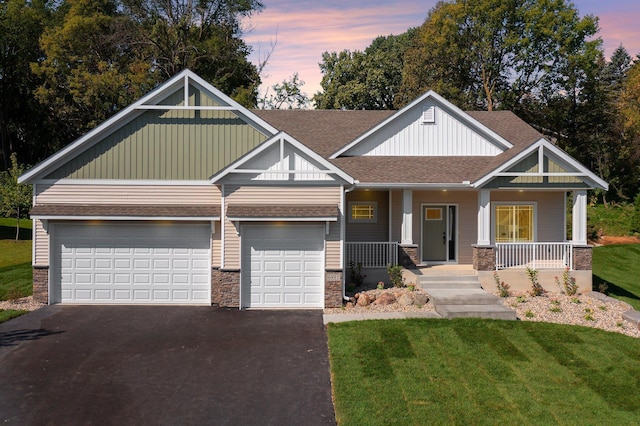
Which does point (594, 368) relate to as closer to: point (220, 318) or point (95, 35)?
point (220, 318)

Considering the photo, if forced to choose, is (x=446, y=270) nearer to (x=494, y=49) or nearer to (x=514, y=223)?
(x=514, y=223)

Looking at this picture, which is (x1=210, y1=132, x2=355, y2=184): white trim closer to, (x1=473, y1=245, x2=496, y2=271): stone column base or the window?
(x1=473, y1=245, x2=496, y2=271): stone column base

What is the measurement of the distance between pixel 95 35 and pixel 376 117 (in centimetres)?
2531

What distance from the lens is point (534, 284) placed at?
15.4 meters

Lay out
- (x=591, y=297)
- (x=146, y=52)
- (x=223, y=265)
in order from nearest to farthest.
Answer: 1. (x=223, y=265)
2. (x=591, y=297)
3. (x=146, y=52)

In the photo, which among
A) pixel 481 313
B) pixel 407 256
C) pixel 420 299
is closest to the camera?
pixel 481 313

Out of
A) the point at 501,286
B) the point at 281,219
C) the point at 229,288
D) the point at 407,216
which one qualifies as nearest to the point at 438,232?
the point at 407,216

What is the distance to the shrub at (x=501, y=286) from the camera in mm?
14844

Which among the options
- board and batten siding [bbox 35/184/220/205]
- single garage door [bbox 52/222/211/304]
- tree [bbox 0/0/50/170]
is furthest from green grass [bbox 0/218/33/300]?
tree [bbox 0/0/50/170]

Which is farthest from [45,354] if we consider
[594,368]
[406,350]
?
[594,368]

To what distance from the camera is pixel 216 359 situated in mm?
9781

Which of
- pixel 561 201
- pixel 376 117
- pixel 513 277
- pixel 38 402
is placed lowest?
pixel 38 402

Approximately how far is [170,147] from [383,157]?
756 centimetres

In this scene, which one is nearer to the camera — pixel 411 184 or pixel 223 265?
pixel 223 265
